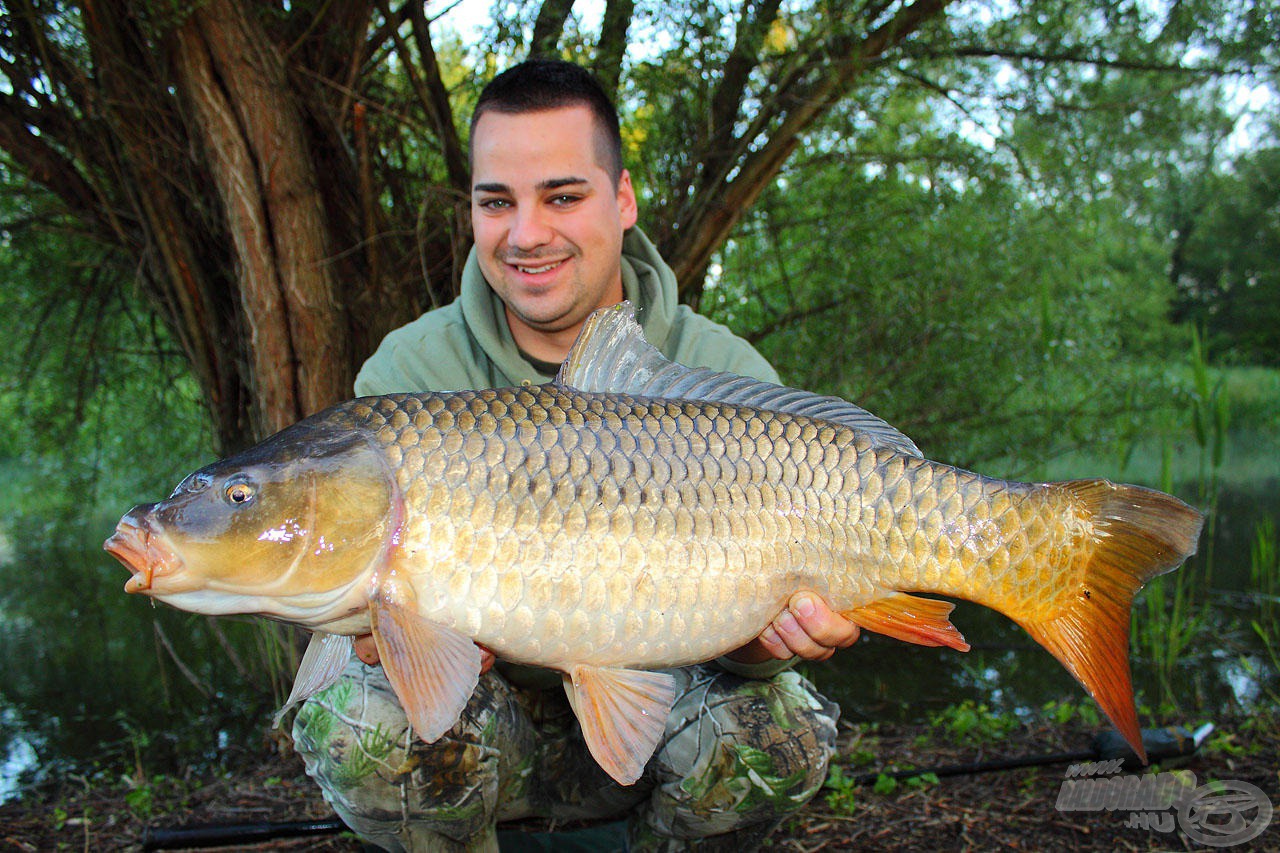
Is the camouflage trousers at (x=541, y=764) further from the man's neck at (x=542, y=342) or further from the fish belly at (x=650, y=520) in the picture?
the man's neck at (x=542, y=342)

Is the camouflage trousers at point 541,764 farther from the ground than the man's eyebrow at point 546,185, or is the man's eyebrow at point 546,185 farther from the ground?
the man's eyebrow at point 546,185

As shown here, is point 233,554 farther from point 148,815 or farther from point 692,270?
point 692,270

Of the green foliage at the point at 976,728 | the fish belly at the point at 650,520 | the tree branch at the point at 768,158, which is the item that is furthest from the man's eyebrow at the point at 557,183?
the green foliage at the point at 976,728

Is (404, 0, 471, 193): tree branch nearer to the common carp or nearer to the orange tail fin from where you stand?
the common carp

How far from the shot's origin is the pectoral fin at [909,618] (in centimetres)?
125

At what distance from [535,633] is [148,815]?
58.2 inches

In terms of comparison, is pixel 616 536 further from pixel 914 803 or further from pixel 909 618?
pixel 914 803

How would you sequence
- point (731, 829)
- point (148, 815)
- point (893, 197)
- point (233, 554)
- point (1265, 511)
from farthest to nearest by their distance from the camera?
1. point (1265, 511)
2. point (893, 197)
3. point (148, 815)
4. point (731, 829)
5. point (233, 554)

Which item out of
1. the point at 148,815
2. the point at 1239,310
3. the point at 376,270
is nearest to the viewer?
the point at 148,815

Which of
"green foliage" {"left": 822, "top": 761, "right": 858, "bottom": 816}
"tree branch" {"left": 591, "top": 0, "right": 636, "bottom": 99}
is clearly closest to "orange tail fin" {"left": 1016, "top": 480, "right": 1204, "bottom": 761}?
"green foliage" {"left": 822, "top": 761, "right": 858, "bottom": 816}

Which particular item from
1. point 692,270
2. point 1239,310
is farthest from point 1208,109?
point 1239,310

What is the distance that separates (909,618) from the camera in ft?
4.17

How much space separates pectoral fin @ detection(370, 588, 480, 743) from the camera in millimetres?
1074

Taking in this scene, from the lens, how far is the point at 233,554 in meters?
1.05
